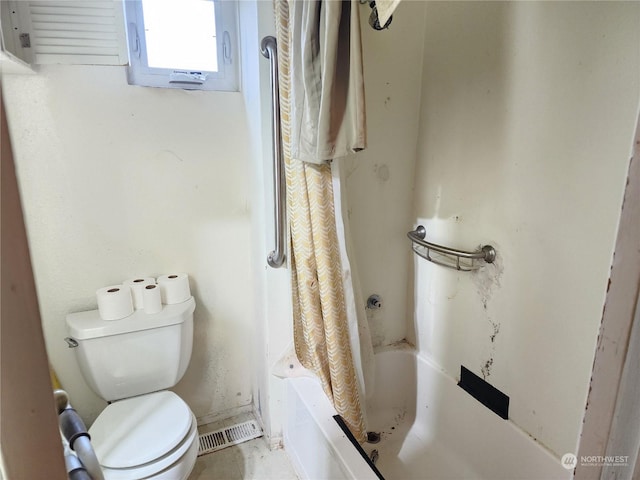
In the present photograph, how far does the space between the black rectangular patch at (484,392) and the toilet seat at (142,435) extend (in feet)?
3.39

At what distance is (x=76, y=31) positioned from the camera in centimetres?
129

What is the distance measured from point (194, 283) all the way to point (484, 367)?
122cm

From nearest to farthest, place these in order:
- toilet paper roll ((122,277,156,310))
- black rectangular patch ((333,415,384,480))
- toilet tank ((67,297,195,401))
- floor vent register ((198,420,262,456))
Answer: black rectangular patch ((333,415,384,480)), toilet tank ((67,297,195,401)), toilet paper roll ((122,277,156,310)), floor vent register ((198,420,262,456))

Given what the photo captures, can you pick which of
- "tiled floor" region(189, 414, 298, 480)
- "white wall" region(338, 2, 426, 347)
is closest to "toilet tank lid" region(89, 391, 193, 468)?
"tiled floor" region(189, 414, 298, 480)

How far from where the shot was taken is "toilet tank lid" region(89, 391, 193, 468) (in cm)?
116

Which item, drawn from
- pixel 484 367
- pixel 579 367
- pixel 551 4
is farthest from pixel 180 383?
pixel 551 4

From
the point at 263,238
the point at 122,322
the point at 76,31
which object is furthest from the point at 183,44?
the point at 122,322

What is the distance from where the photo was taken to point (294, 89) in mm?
1070

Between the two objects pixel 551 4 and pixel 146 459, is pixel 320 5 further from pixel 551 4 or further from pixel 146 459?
pixel 146 459

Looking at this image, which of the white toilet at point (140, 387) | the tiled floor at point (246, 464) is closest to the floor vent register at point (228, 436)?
the tiled floor at point (246, 464)

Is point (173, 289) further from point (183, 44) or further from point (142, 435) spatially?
point (183, 44)

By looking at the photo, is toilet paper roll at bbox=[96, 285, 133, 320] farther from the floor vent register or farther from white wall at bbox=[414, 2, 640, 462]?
white wall at bbox=[414, 2, 640, 462]

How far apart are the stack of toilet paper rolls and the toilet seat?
329mm

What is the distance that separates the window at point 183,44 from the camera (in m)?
1.41
